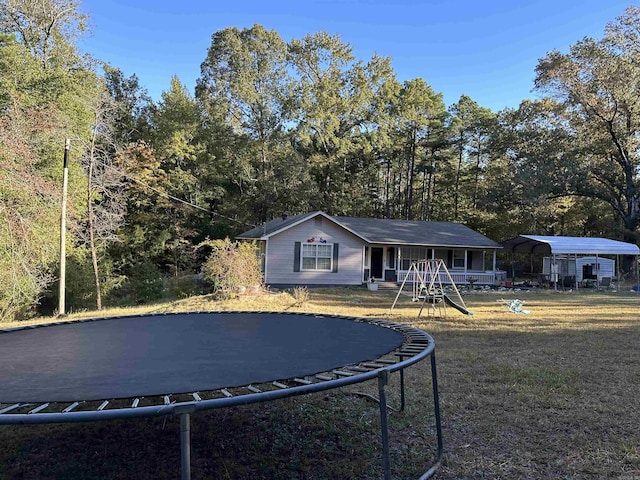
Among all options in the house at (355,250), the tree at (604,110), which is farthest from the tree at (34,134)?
the tree at (604,110)

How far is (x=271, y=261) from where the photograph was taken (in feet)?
56.3

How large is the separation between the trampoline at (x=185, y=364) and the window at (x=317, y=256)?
1196 cm

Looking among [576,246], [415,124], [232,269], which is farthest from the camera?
[415,124]

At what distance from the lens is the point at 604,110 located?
22391 mm

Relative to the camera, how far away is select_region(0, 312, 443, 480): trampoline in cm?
204

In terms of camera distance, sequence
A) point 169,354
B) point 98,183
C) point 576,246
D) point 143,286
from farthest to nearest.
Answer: point 143,286 < point 576,246 < point 98,183 < point 169,354

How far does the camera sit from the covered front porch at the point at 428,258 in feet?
63.7

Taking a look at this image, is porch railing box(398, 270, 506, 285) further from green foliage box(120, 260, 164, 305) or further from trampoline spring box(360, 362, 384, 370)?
trampoline spring box(360, 362, 384, 370)

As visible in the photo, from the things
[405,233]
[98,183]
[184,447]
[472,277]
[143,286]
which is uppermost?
[98,183]

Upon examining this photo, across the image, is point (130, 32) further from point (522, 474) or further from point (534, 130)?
point (534, 130)

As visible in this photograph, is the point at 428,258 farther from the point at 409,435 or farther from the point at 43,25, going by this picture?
the point at 43,25

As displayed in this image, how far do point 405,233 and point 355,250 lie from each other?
3601 mm

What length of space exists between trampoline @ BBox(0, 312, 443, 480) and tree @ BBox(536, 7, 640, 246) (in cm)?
2314

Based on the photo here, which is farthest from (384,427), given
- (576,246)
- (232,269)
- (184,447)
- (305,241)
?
(576,246)
